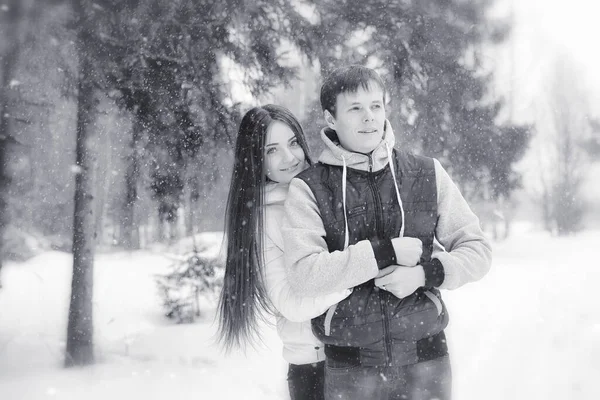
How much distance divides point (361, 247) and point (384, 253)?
9cm

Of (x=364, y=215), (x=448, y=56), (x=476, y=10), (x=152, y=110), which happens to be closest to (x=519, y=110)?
(x=476, y=10)

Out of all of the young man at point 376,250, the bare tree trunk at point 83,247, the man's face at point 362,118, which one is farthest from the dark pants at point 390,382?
the bare tree trunk at point 83,247

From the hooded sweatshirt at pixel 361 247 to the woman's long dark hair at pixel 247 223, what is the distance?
29 centimetres

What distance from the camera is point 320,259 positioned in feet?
5.70

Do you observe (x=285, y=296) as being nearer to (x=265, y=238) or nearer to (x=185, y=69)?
(x=265, y=238)

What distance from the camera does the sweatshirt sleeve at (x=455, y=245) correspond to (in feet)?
5.82

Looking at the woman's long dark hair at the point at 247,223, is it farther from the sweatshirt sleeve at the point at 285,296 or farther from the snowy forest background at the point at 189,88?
the snowy forest background at the point at 189,88

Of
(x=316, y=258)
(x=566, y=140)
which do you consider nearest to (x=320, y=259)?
(x=316, y=258)

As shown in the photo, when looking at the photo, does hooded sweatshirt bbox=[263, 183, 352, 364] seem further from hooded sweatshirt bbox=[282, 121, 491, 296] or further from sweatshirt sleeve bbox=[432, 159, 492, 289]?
sweatshirt sleeve bbox=[432, 159, 492, 289]

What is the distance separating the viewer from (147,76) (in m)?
5.04

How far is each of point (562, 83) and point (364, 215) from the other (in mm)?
18611

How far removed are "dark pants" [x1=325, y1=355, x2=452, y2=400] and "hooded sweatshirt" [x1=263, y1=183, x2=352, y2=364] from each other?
0.23 m

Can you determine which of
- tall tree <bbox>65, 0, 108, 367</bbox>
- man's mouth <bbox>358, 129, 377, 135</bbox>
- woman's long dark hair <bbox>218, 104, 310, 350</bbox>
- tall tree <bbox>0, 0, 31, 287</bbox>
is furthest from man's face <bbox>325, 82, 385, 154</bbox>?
tall tree <bbox>0, 0, 31, 287</bbox>

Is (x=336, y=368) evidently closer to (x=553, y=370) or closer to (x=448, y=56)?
(x=553, y=370)
